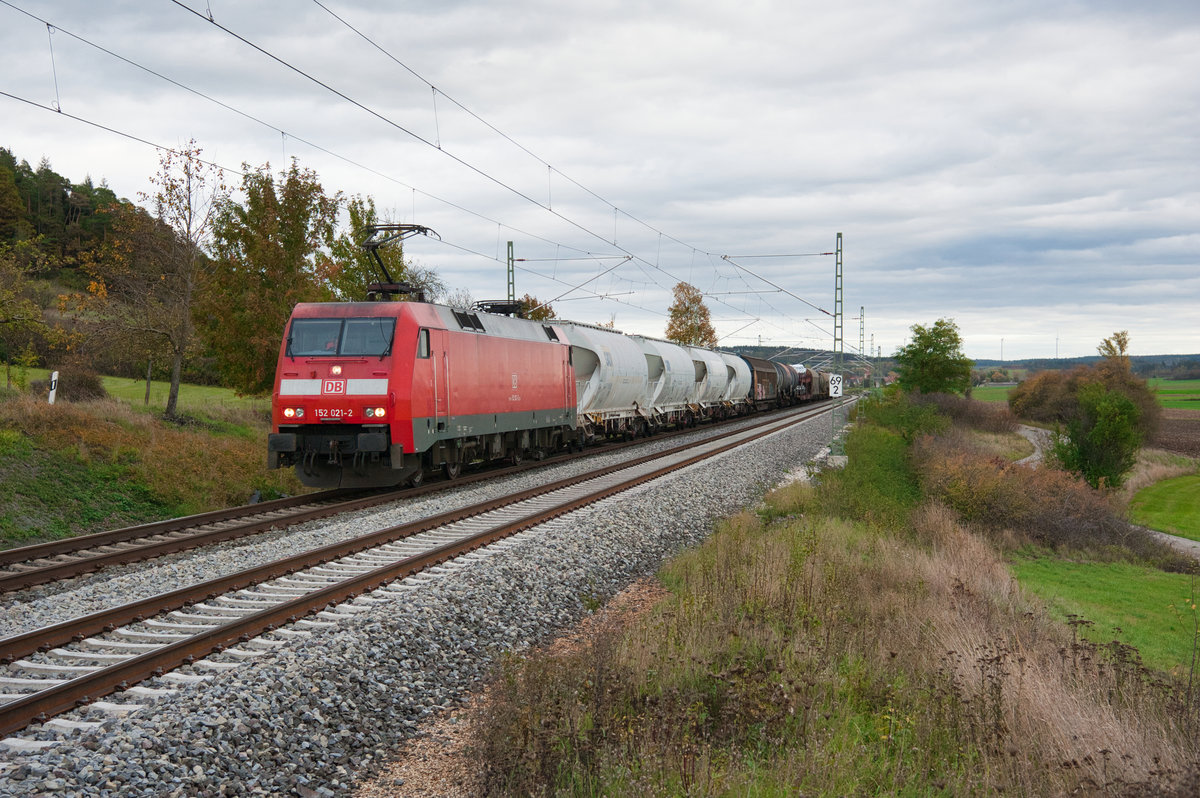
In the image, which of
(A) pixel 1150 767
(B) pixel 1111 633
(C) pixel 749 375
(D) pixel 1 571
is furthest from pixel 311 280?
(C) pixel 749 375

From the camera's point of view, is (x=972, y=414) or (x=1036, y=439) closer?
(x=1036, y=439)

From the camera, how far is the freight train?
47.8 feet

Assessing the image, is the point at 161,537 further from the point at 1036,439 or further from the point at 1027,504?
the point at 1036,439

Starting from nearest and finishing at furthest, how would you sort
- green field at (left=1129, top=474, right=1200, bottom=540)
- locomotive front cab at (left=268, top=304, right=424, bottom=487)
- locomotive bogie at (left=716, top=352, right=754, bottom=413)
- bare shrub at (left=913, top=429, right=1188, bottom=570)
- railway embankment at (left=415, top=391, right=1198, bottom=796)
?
1. railway embankment at (left=415, top=391, right=1198, bottom=796)
2. locomotive front cab at (left=268, top=304, right=424, bottom=487)
3. bare shrub at (left=913, top=429, right=1188, bottom=570)
4. green field at (left=1129, top=474, right=1200, bottom=540)
5. locomotive bogie at (left=716, top=352, right=754, bottom=413)

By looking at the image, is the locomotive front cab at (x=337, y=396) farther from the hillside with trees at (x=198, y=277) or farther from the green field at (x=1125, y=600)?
the green field at (x=1125, y=600)

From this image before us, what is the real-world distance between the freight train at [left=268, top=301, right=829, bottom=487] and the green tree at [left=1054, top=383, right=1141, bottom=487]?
32042 millimetres

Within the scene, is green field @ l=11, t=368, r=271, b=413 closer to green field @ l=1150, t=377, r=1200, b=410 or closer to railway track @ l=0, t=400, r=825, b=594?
railway track @ l=0, t=400, r=825, b=594

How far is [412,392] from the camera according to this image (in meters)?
14.8

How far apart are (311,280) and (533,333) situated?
5666 millimetres

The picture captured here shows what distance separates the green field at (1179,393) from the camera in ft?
360

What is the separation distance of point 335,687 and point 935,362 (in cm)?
6428

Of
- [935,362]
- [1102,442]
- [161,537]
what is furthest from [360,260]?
[935,362]

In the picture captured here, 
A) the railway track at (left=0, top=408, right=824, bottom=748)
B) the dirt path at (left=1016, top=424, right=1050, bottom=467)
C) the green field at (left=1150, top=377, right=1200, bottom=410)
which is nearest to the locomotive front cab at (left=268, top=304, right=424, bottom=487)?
the railway track at (left=0, top=408, right=824, bottom=748)

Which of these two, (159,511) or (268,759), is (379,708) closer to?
(268,759)
